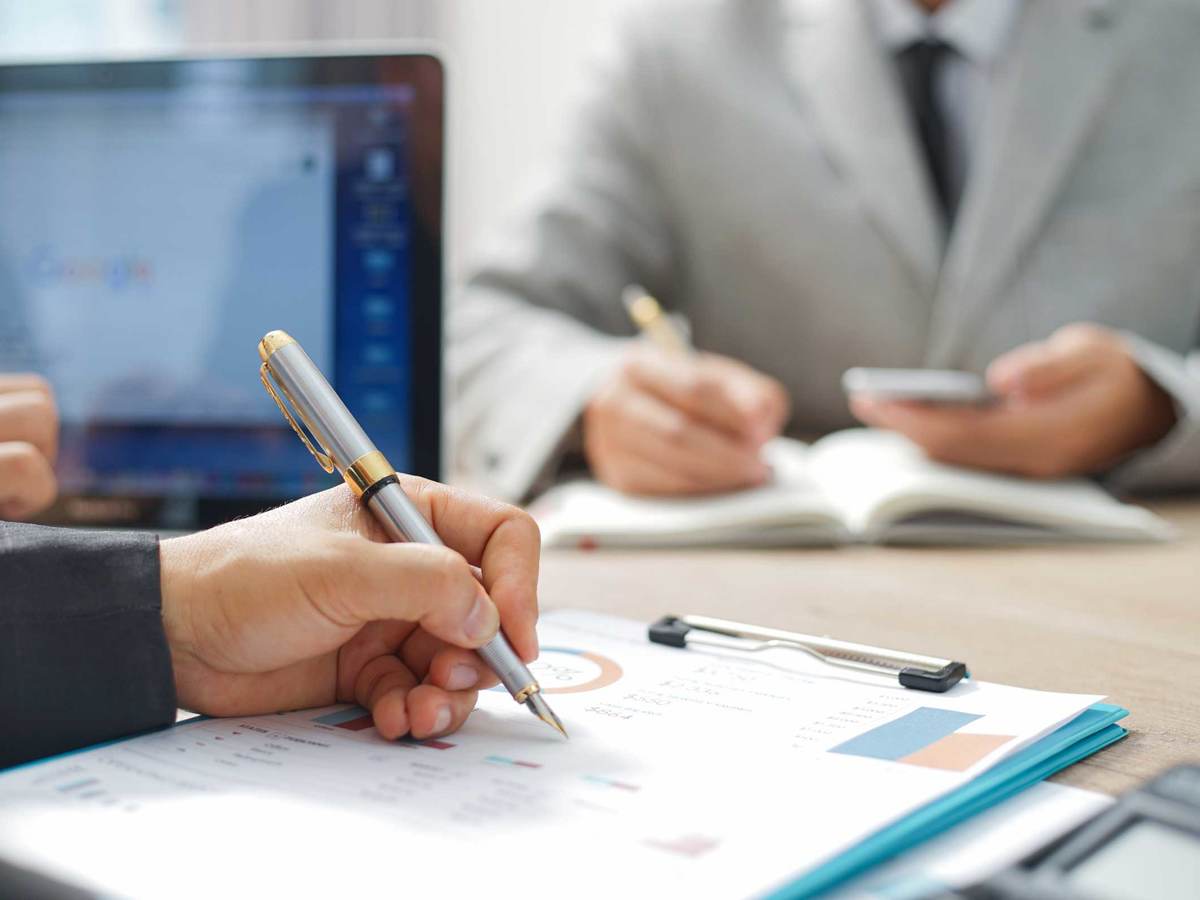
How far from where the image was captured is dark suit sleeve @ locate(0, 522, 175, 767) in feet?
1.12

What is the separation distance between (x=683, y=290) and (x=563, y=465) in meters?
0.47

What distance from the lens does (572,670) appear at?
0.44m

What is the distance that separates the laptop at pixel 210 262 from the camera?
659 millimetres

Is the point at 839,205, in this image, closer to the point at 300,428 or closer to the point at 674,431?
the point at 674,431

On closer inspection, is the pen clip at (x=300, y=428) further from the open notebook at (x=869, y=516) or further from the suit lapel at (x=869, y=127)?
the suit lapel at (x=869, y=127)

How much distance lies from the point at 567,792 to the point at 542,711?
58 mm

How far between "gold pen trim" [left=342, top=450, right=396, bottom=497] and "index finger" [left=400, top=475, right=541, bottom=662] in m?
0.03

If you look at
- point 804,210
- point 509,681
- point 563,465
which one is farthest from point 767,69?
point 509,681

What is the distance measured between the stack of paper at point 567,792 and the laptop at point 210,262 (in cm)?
32

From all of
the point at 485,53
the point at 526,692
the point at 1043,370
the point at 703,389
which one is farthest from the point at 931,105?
the point at 485,53

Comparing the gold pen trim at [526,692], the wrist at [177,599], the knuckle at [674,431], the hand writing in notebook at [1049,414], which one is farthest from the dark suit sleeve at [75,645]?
the hand writing in notebook at [1049,414]

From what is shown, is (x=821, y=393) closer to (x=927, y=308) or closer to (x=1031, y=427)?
(x=927, y=308)

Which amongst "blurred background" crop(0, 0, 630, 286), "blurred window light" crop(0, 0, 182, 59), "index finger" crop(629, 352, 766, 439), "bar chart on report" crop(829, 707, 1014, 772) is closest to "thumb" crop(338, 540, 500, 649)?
"bar chart on report" crop(829, 707, 1014, 772)

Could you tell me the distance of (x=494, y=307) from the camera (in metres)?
1.15
